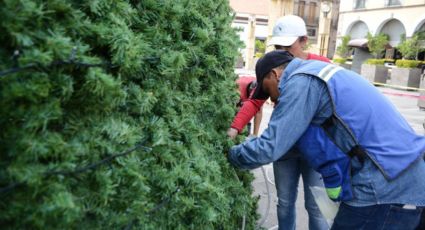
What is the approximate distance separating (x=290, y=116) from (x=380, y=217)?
0.59 meters

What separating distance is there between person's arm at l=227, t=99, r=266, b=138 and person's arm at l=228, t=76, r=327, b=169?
1.41 feet

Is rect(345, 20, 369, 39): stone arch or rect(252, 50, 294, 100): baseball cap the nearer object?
rect(252, 50, 294, 100): baseball cap

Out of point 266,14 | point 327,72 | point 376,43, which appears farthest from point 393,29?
point 327,72

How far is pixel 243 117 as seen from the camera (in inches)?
98.5

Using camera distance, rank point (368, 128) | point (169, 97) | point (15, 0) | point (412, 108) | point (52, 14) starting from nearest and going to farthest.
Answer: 1. point (15, 0)
2. point (52, 14)
3. point (169, 97)
4. point (368, 128)
5. point (412, 108)

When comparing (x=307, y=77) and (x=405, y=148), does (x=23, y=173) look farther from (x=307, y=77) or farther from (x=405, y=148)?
(x=405, y=148)

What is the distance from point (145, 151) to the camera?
4.72 ft

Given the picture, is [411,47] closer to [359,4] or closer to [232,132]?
[359,4]

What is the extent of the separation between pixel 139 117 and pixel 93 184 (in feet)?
1.03

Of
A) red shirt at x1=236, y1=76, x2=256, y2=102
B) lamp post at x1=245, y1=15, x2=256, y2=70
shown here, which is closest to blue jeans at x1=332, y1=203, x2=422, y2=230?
red shirt at x1=236, y1=76, x2=256, y2=102

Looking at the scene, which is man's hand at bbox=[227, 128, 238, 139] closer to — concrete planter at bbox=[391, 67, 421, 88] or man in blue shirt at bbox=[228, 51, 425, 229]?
man in blue shirt at bbox=[228, 51, 425, 229]

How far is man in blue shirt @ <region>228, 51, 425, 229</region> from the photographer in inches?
68.6

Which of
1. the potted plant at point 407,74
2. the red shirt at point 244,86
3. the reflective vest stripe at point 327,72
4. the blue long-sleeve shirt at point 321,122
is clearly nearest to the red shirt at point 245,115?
the blue long-sleeve shirt at point 321,122

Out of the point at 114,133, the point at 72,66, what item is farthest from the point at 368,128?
the point at 72,66
